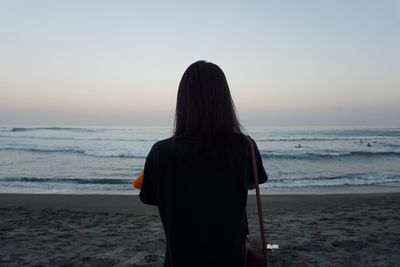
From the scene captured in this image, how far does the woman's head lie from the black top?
2.2 inches

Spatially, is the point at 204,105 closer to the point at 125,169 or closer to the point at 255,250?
the point at 255,250

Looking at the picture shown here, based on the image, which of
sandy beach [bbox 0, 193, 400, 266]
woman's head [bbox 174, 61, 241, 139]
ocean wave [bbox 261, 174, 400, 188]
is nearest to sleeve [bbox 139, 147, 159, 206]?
woman's head [bbox 174, 61, 241, 139]

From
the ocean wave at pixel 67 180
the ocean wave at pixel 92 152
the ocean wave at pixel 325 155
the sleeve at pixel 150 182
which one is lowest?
the ocean wave at pixel 325 155

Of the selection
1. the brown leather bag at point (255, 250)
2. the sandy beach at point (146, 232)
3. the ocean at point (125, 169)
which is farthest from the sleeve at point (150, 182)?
the ocean at point (125, 169)

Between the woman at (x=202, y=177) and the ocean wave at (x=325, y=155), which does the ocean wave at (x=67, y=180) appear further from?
the woman at (x=202, y=177)

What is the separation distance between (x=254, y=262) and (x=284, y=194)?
1021cm

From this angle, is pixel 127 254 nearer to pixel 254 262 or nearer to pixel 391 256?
pixel 391 256

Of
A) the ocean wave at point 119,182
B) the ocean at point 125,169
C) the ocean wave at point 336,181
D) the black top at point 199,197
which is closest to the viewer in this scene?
the black top at point 199,197

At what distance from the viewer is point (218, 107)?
1455mm

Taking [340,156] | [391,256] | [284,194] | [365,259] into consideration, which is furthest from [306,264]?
[340,156]

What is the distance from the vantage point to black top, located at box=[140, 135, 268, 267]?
140 cm

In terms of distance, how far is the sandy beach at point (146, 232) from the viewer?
4.59 meters

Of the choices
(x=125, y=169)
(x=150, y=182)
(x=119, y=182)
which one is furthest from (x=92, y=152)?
(x=150, y=182)

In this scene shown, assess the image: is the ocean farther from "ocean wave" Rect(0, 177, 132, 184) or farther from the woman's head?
the woman's head
